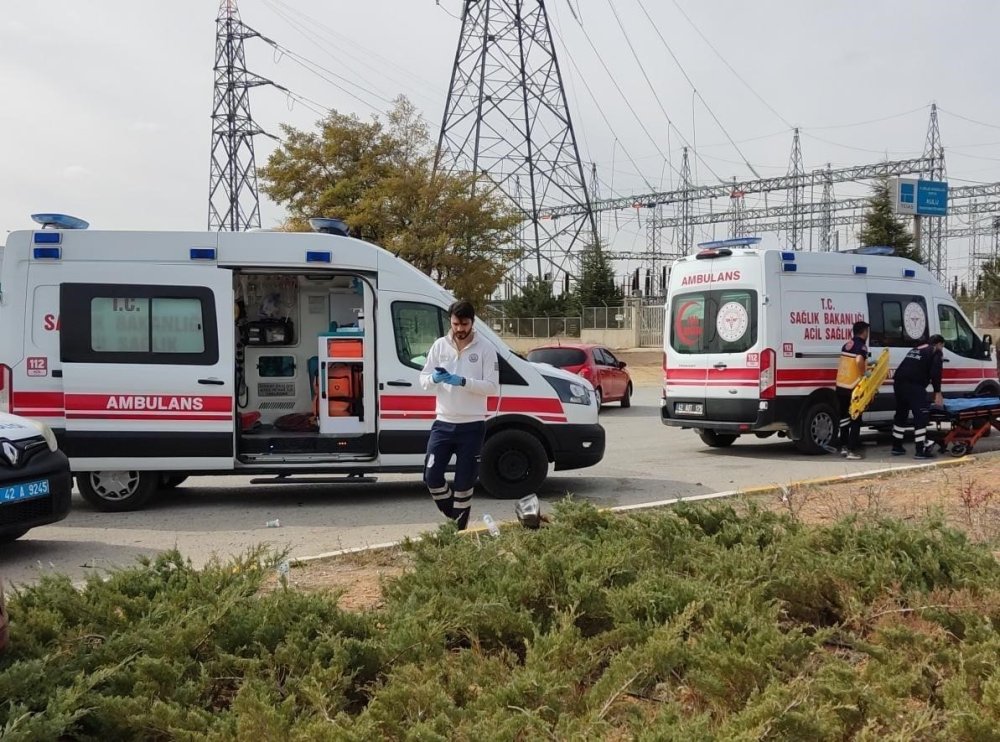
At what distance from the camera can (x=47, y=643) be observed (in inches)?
158

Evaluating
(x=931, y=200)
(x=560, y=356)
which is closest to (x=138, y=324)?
(x=560, y=356)

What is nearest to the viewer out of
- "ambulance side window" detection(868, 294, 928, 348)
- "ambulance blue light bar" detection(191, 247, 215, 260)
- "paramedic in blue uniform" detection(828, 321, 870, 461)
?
"ambulance blue light bar" detection(191, 247, 215, 260)

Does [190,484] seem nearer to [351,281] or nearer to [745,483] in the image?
[351,281]

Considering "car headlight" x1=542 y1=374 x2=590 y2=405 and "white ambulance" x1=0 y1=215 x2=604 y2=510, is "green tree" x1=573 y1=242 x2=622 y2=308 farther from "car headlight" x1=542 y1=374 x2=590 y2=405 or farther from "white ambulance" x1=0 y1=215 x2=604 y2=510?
"white ambulance" x1=0 y1=215 x2=604 y2=510

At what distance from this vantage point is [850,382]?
39.5ft

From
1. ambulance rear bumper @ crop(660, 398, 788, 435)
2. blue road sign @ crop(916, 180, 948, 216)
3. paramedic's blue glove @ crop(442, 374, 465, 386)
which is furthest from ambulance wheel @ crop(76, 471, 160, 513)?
blue road sign @ crop(916, 180, 948, 216)

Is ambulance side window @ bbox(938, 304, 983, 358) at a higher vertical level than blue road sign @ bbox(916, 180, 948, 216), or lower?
lower

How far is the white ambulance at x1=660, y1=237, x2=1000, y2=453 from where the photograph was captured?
11.9 meters

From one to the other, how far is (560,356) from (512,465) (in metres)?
9.97

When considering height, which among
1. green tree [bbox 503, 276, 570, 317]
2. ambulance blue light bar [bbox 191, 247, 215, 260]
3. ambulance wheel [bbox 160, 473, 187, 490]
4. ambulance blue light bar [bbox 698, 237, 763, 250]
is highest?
green tree [bbox 503, 276, 570, 317]

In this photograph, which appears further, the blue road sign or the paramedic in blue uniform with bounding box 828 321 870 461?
the blue road sign

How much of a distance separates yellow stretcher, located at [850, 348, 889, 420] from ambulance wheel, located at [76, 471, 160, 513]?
27.9ft

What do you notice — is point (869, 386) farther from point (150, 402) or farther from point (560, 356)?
point (150, 402)

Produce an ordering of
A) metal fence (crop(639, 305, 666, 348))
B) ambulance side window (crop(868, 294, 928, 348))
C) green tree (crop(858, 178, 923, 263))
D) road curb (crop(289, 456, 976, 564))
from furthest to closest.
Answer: metal fence (crop(639, 305, 666, 348)) < green tree (crop(858, 178, 923, 263)) < ambulance side window (crop(868, 294, 928, 348)) < road curb (crop(289, 456, 976, 564))
